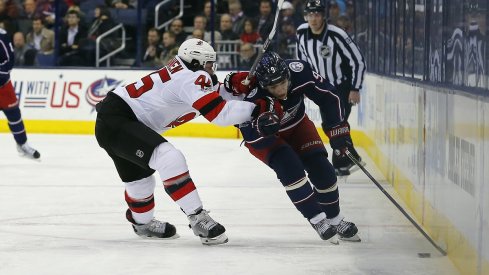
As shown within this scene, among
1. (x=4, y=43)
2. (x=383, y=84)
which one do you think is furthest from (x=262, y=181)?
(x=4, y=43)

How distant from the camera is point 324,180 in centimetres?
574

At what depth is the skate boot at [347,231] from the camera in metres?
5.70

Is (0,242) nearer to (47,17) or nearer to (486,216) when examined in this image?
(486,216)

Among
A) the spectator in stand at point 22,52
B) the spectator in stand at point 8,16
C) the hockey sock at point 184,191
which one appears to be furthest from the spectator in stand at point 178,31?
the hockey sock at point 184,191

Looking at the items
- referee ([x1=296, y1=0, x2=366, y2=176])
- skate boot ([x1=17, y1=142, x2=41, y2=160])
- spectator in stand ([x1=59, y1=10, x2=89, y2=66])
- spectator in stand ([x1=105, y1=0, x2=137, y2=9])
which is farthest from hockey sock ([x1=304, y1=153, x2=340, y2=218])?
spectator in stand ([x1=105, y1=0, x2=137, y2=9])

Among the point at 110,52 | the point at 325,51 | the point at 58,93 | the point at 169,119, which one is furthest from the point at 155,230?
the point at 110,52

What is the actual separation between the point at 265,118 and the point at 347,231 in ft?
2.68

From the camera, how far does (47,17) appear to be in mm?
14836

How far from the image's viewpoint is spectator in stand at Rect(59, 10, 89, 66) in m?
14.1

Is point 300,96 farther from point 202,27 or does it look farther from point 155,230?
point 202,27

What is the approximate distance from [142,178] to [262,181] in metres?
2.93

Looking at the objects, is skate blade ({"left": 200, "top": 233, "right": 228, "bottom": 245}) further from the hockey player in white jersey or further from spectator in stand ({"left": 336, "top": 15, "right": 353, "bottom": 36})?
spectator in stand ({"left": 336, "top": 15, "right": 353, "bottom": 36})

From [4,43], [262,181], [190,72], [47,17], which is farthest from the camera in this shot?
[47,17]

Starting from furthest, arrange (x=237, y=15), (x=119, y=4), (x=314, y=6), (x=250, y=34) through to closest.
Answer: (x=119, y=4)
(x=237, y=15)
(x=250, y=34)
(x=314, y=6)
